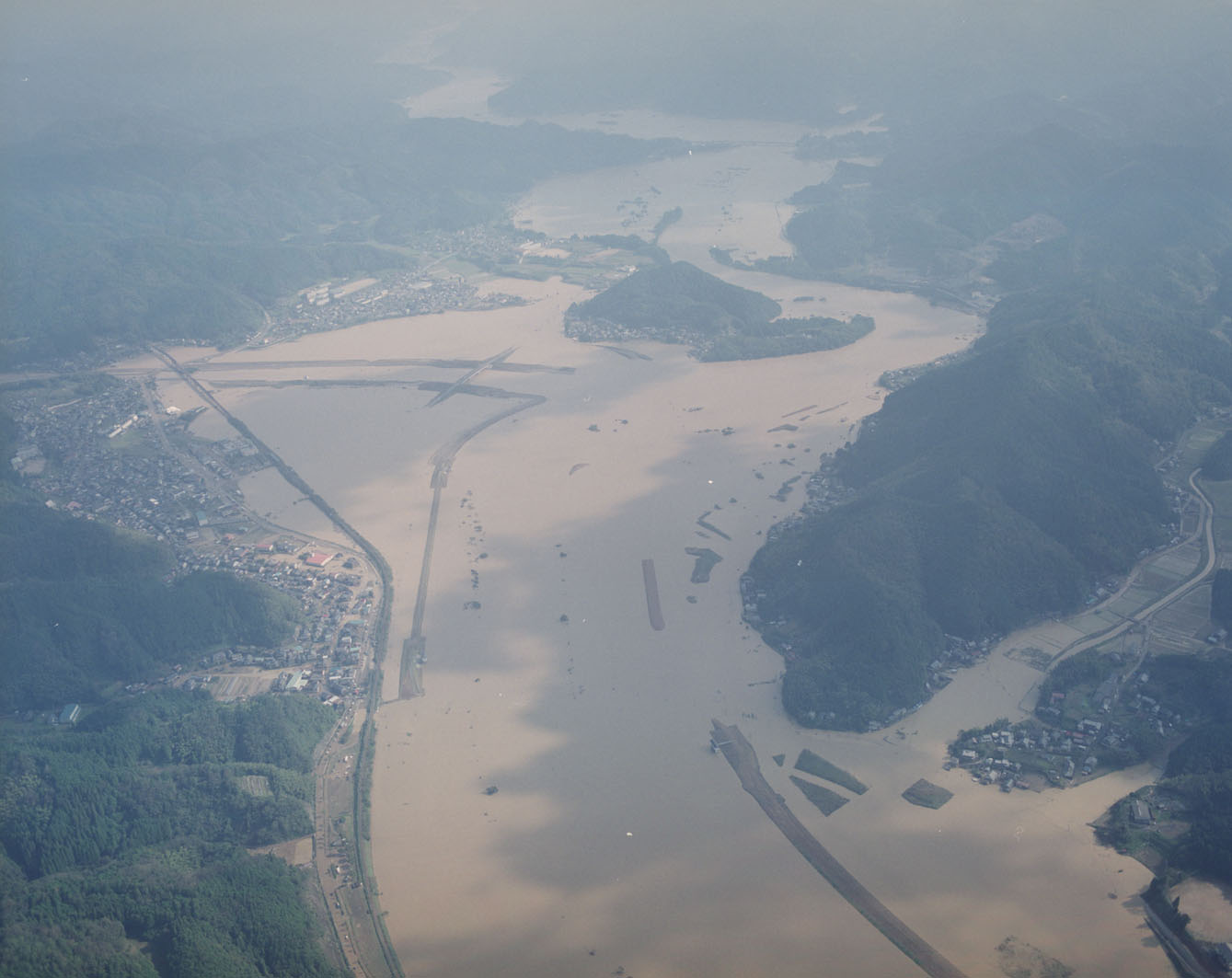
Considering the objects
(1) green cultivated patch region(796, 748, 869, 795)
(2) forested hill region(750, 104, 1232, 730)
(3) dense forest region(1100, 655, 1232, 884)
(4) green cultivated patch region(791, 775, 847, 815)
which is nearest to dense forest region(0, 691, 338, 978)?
(4) green cultivated patch region(791, 775, 847, 815)

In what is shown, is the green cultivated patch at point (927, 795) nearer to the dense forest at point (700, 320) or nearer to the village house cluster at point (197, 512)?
the village house cluster at point (197, 512)

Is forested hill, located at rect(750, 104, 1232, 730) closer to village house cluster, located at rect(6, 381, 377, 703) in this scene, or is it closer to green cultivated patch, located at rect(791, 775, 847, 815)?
green cultivated patch, located at rect(791, 775, 847, 815)

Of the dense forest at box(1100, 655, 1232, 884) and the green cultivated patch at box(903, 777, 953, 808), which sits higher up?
the dense forest at box(1100, 655, 1232, 884)

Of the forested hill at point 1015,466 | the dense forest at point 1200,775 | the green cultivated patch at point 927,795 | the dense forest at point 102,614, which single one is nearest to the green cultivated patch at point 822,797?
the green cultivated patch at point 927,795

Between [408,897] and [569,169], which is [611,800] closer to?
[408,897]

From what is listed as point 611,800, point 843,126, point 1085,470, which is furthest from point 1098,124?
point 611,800
